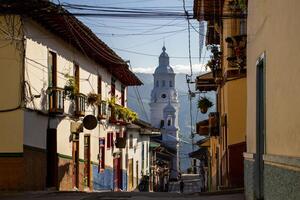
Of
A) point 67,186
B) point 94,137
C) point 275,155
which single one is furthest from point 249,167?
point 94,137

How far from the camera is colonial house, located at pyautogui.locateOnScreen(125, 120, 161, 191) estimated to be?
1362 inches

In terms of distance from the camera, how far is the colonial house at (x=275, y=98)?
540cm

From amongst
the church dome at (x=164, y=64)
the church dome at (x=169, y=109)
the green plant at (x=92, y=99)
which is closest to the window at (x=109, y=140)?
the green plant at (x=92, y=99)

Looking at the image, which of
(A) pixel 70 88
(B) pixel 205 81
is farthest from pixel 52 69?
(B) pixel 205 81

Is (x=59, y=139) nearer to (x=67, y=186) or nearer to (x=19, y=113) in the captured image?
(x=67, y=186)

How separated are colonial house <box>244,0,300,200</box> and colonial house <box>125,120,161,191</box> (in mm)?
24646

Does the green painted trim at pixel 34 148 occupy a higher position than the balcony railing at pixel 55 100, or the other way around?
the balcony railing at pixel 55 100

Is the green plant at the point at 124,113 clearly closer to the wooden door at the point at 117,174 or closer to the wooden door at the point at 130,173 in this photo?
the wooden door at the point at 117,174

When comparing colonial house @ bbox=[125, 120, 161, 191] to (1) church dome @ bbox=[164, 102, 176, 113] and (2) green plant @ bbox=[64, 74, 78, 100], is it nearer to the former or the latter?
(2) green plant @ bbox=[64, 74, 78, 100]

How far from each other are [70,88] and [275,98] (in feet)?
41.3

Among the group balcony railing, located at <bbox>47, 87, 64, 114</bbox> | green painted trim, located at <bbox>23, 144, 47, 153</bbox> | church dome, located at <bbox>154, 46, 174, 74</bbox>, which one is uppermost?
church dome, located at <bbox>154, 46, 174, 74</bbox>

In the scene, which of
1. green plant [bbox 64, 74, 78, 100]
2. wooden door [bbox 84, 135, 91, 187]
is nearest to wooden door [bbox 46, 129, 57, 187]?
green plant [bbox 64, 74, 78, 100]

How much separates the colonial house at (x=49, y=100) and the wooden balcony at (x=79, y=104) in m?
0.04

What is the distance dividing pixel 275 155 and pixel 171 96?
95.6 metres
